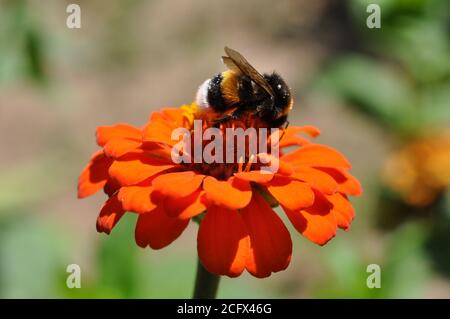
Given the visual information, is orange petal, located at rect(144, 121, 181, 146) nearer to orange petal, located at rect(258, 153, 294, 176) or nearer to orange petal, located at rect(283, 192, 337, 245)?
orange petal, located at rect(258, 153, 294, 176)

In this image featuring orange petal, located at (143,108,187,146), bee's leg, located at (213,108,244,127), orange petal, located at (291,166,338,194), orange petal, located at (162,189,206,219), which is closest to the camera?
orange petal, located at (162,189,206,219)

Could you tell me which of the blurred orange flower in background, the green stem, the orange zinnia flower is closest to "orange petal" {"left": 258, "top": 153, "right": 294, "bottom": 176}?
the orange zinnia flower

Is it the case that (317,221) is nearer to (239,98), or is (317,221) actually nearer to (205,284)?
(205,284)

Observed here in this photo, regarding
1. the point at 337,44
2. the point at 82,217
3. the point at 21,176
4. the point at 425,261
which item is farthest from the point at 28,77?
the point at 337,44

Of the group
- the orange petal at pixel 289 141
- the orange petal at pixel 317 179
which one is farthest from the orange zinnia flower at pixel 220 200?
the orange petal at pixel 289 141

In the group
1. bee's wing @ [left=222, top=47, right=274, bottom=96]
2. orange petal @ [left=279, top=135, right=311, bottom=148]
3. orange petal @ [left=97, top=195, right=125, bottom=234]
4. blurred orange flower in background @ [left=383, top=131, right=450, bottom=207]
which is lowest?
blurred orange flower in background @ [left=383, top=131, right=450, bottom=207]

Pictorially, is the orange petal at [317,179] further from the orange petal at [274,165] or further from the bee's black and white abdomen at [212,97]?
the bee's black and white abdomen at [212,97]

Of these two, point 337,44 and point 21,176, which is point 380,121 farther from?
point 21,176

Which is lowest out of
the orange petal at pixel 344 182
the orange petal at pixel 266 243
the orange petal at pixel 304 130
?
the orange petal at pixel 266 243
